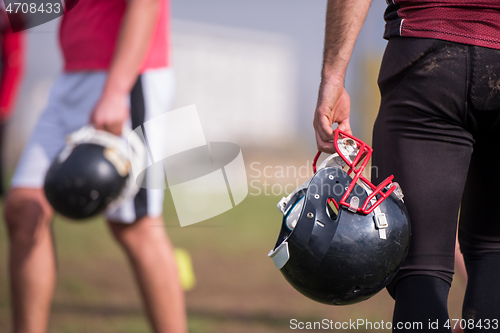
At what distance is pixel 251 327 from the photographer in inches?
109

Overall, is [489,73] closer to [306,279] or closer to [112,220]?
[306,279]

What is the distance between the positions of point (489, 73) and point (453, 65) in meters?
0.09

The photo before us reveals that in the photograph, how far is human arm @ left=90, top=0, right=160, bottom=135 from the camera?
77.6 inches

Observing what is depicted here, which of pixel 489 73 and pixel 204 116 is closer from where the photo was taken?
pixel 489 73

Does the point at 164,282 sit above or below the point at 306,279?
below

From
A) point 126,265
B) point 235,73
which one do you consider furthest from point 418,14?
point 235,73

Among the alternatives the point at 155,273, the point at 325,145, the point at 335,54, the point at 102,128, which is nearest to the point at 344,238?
the point at 325,145

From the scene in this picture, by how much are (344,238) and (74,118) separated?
1518mm

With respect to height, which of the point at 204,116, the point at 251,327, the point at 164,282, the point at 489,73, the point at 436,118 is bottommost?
the point at 204,116

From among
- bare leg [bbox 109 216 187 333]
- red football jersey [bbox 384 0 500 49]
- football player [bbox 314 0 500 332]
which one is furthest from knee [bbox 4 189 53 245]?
red football jersey [bbox 384 0 500 49]

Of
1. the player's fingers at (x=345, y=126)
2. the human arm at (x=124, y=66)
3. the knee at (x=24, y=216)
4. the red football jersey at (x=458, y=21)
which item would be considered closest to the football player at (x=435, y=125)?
the red football jersey at (x=458, y=21)

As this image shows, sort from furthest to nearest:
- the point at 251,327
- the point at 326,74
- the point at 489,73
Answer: the point at 251,327 < the point at 326,74 < the point at 489,73

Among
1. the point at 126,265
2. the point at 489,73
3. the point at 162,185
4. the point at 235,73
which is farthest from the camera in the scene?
the point at 235,73

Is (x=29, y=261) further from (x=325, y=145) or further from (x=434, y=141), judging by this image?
(x=434, y=141)
